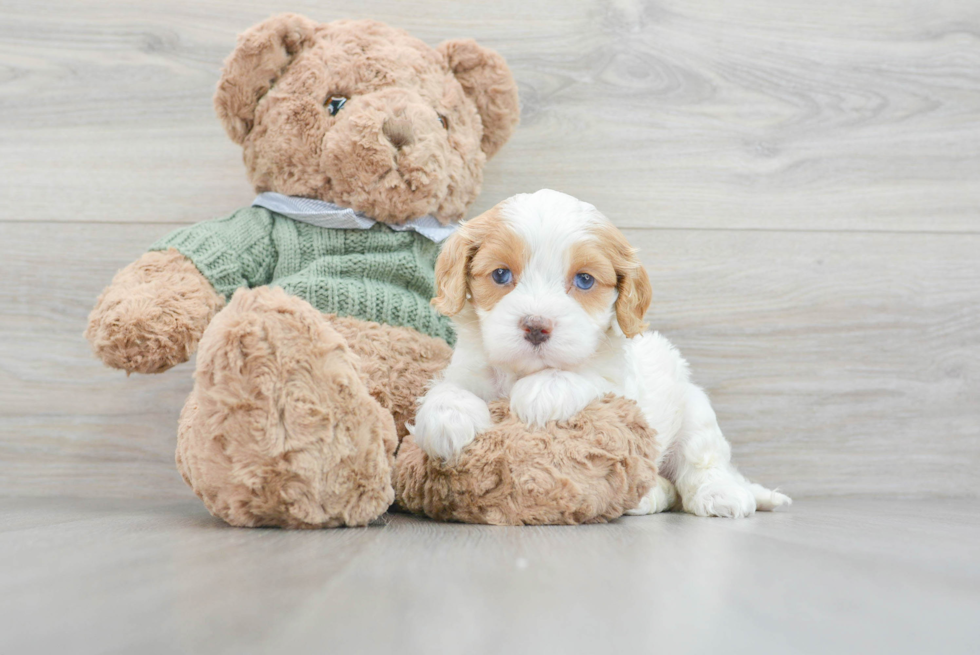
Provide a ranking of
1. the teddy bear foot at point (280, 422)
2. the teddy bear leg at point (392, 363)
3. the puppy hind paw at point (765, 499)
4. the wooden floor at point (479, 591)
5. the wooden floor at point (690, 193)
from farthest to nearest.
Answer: the wooden floor at point (690, 193)
the puppy hind paw at point (765, 499)
the teddy bear leg at point (392, 363)
the teddy bear foot at point (280, 422)
the wooden floor at point (479, 591)

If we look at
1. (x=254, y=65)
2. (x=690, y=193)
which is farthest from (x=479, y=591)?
(x=690, y=193)

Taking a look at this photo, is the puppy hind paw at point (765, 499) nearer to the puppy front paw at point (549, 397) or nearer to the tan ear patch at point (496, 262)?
the puppy front paw at point (549, 397)

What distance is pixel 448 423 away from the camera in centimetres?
90

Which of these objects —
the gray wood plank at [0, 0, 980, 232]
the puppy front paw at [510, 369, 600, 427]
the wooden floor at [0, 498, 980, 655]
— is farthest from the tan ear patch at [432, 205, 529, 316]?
the gray wood plank at [0, 0, 980, 232]

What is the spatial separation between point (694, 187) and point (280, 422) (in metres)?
1.03

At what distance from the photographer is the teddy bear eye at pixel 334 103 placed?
1.15 meters

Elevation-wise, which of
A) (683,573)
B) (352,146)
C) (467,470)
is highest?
(352,146)

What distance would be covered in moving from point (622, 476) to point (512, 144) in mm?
802

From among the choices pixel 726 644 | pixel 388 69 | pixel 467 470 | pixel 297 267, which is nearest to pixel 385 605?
pixel 726 644

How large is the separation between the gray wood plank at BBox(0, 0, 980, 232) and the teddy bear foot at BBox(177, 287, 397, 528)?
0.73 m

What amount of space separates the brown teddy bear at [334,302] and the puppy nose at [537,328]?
11 cm

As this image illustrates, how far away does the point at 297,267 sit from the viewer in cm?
115

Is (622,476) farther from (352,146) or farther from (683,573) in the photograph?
(352,146)

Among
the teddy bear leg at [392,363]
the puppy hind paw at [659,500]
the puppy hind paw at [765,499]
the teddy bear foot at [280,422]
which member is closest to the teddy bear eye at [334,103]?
the teddy bear leg at [392,363]
